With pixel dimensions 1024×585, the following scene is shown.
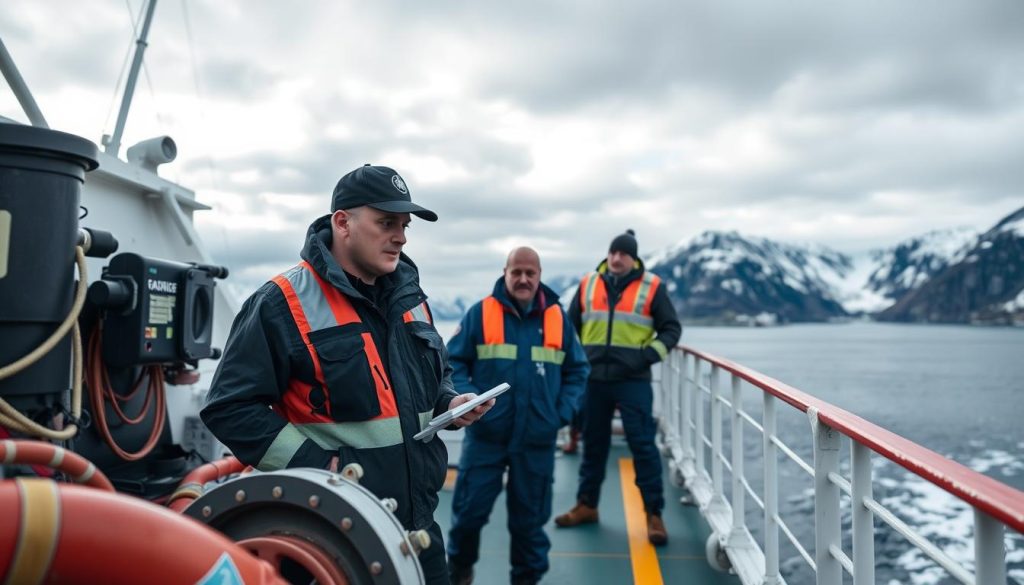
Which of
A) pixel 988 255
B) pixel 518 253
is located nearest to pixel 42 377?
pixel 518 253

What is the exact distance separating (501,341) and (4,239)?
1.91 m

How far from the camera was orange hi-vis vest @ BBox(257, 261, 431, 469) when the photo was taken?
169cm

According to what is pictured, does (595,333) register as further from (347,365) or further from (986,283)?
(986,283)

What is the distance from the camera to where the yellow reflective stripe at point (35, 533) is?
0.91m

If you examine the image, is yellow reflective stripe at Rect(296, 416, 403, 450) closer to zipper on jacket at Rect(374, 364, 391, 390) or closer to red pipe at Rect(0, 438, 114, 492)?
zipper on jacket at Rect(374, 364, 391, 390)

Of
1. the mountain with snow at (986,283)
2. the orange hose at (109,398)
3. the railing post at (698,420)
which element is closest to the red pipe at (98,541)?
the orange hose at (109,398)

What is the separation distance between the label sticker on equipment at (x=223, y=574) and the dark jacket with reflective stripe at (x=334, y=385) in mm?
485

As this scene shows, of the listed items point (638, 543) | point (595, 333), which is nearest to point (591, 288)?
point (595, 333)

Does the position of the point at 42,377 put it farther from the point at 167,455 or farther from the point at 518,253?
the point at 518,253

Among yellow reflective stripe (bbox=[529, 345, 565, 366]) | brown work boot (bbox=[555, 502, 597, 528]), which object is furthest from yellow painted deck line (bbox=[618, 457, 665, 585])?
yellow reflective stripe (bbox=[529, 345, 565, 366])

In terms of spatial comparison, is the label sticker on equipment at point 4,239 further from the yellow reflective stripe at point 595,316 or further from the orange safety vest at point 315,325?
the yellow reflective stripe at point 595,316

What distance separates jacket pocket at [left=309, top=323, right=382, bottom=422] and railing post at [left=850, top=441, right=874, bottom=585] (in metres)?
1.26

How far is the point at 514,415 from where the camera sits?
10.5 feet

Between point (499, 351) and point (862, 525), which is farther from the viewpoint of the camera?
point (499, 351)
